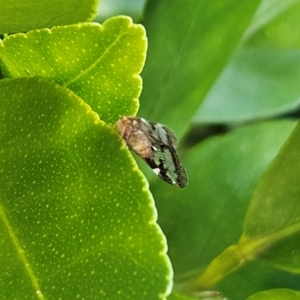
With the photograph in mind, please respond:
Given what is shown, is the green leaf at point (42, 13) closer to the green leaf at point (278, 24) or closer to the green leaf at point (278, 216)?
the green leaf at point (278, 216)

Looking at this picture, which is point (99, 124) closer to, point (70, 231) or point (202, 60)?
point (70, 231)

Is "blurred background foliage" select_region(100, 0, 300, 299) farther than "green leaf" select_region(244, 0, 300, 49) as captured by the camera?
No

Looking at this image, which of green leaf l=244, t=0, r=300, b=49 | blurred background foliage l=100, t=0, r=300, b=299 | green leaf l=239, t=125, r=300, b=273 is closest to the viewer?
green leaf l=239, t=125, r=300, b=273

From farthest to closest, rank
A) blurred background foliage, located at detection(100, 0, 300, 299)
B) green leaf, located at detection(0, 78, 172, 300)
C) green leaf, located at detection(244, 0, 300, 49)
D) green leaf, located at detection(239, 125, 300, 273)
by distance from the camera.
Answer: green leaf, located at detection(244, 0, 300, 49) < blurred background foliage, located at detection(100, 0, 300, 299) < green leaf, located at detection(239, 125, 300, 273) < green leaf, located at detection(0, 78, 172, 300)

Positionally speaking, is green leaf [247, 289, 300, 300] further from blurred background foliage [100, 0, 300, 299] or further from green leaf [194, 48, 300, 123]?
green leaf [194, 48, 300, 123]

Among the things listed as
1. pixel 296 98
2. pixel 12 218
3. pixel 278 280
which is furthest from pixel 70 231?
pixel 296 98

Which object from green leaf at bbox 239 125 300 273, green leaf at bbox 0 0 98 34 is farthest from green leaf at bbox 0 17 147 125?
green leaf at bbox 239 125 300 273

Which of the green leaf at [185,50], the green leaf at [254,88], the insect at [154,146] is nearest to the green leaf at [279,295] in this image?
the insect at [154,146]
